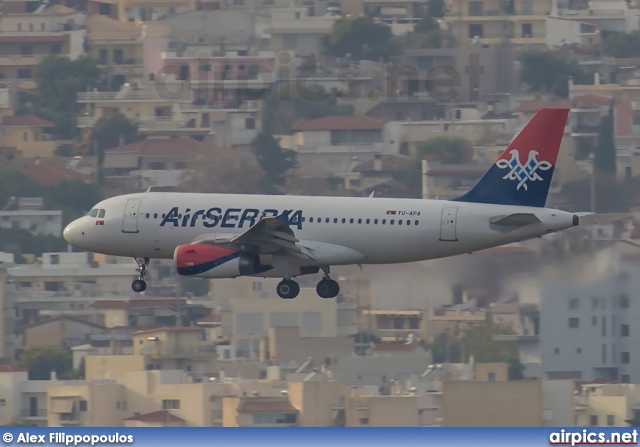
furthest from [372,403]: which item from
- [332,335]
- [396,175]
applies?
[396,175]

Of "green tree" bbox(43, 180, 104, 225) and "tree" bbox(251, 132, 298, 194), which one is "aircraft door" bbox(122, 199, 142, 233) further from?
"green tree" bbox(43, 180, 104, 225)

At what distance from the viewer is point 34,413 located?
4035 inches

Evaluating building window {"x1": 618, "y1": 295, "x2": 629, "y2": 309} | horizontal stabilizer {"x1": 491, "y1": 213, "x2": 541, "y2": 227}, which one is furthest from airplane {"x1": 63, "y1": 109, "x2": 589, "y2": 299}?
building window {"x1": 618, "y1": 295, "x2": 629, "y2": 309}

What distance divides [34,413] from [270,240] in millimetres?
44261

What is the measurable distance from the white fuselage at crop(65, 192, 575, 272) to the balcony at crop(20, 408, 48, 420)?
40.3m

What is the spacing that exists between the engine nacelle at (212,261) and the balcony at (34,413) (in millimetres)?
41867

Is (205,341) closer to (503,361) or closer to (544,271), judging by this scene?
(503,361)

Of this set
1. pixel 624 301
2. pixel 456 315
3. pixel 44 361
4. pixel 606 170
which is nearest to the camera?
pixel 624 301

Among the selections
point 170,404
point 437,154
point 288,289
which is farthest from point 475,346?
point 437,154

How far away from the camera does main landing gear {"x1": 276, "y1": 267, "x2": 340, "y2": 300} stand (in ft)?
204

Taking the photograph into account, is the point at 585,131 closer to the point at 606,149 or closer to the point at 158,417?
the point at 606,149

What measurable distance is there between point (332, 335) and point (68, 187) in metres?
70.9

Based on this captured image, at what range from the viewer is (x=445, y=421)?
290ft

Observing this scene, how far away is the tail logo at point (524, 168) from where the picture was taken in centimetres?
6141
